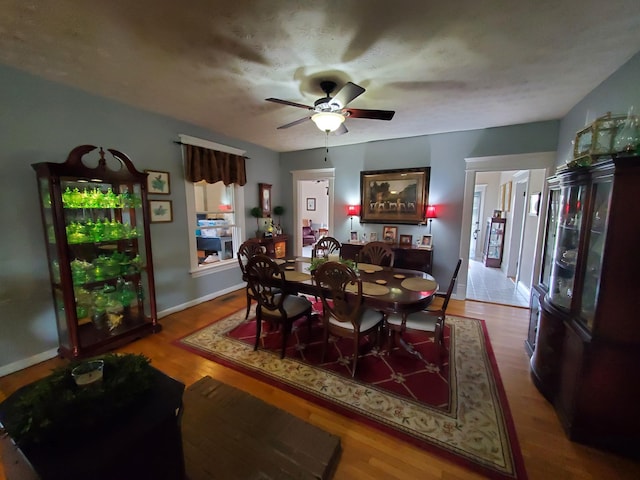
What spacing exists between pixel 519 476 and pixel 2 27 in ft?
13.3

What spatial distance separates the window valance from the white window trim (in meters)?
0.07

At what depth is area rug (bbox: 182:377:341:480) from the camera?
1414 mm

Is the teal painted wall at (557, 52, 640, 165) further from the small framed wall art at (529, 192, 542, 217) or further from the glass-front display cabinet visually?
the small framed wall art at (529, 192, 542, 217)

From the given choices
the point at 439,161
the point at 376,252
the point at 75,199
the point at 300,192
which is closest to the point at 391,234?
the point at 376,252

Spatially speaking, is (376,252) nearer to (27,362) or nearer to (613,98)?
(613,98)

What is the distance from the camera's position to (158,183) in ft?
10.4

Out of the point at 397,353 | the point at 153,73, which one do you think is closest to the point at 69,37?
the point at 153,73

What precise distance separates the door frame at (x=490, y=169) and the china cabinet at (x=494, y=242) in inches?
103

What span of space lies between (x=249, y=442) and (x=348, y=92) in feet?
8.07

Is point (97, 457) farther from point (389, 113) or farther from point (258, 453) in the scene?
point (389, 113)

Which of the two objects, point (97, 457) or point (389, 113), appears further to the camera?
point (389, 113)

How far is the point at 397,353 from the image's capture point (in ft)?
8.34

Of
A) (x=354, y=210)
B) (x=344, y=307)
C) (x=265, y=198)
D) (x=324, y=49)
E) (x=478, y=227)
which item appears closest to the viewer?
(x=324, y=49)

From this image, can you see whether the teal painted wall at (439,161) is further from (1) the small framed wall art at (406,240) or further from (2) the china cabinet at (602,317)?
(2) the china cabinet at (602,317)
